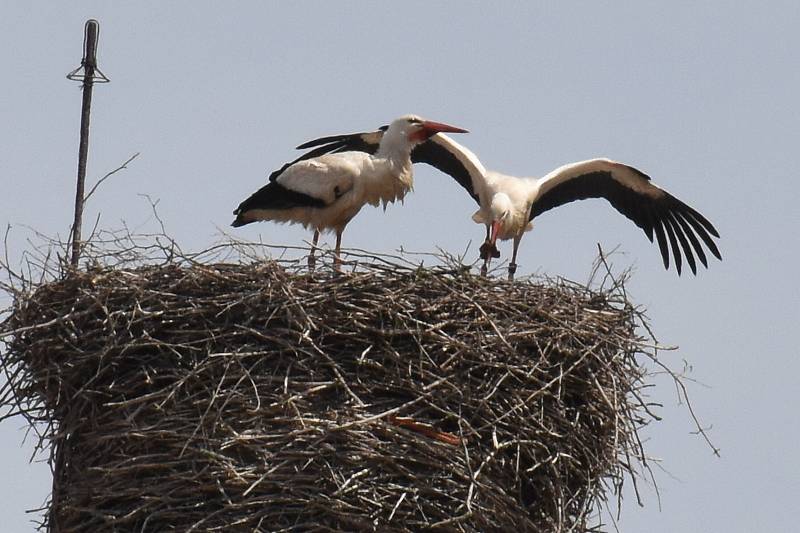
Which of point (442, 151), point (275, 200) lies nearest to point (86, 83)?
point (275, 200)

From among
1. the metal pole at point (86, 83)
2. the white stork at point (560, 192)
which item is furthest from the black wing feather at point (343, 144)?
the metal pole at point (86, 83)

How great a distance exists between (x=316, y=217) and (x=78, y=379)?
246 centimetres

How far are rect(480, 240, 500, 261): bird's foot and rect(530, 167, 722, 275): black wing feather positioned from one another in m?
0.90

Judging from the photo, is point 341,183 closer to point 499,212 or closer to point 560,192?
point 499,212

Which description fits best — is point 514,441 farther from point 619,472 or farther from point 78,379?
point 78,379

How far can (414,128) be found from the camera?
9703mm

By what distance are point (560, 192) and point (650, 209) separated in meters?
0.58

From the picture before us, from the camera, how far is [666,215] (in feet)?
37.3

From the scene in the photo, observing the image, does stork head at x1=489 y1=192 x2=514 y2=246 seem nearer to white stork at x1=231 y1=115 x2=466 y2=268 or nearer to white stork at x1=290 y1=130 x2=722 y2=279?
white stork at x1=290 y1=130 x2=722 y2=279

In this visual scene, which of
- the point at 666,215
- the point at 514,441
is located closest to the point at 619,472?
the point at 514,441

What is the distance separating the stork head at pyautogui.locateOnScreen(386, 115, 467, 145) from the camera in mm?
9695

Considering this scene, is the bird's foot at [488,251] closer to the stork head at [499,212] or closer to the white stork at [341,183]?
the stork head at [499,212]

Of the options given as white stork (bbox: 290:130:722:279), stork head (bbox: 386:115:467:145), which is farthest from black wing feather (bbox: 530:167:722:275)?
stork head (bbox: 386:115:467:145)

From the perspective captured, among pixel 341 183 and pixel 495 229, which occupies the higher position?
pixel 495 229
